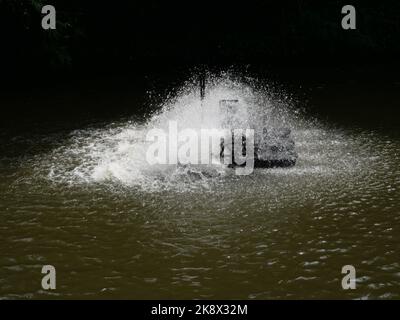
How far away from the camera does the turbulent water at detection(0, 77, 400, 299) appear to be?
6.86 meters

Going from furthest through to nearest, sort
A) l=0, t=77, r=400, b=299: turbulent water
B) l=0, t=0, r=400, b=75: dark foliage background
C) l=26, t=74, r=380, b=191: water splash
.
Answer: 1. l=0, t=0, r=400, b=75: dark foliage background
2. l=26, t=74, r=380, b=191: water splash
3. l=0, t=77, r=400, b=299: turbulent water

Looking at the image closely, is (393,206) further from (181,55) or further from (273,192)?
(181,55)

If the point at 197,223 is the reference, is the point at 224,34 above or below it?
above

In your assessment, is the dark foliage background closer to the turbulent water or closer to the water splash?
the water splash

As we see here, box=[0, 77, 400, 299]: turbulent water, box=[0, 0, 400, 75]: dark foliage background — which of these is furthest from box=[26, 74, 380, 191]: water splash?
box=[0, 0, 400, 75]: dark foliage background

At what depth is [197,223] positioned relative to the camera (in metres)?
8.34

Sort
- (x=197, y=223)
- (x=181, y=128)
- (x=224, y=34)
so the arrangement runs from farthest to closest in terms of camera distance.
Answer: (x=224, y=34) → (x=181, y=128) → (x=197, y=223)

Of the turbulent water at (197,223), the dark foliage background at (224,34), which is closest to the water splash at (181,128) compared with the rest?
the turbulent water at (197,223)

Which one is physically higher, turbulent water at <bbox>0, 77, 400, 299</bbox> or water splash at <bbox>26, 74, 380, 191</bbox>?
water splash at <bbox>26, 74, 380, 191</bbox>

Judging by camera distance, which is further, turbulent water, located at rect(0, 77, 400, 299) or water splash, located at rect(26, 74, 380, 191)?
water splash, located at rect(26, 74, 380, 191)

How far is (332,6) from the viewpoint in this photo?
26484 mm

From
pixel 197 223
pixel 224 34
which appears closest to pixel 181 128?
pixel 197 223

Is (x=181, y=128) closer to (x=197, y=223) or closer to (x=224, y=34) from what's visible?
(x=197, y=223)

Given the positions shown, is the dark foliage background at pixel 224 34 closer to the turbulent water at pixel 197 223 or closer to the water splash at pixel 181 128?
the water splash at pixel 181 128
